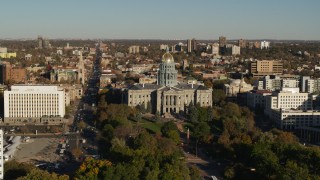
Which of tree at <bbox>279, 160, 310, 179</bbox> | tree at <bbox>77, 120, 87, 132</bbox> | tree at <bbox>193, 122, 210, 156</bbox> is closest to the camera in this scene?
tree at <bbox>279, 160, 310, 179</bbox>

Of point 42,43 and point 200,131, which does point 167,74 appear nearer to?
point 200,131

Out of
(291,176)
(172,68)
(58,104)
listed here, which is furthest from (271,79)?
(291,176)

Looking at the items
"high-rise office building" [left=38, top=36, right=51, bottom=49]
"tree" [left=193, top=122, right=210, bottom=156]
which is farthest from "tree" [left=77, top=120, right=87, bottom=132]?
"high-rise office building" [left=38, top=36, right=51, bottom=49]

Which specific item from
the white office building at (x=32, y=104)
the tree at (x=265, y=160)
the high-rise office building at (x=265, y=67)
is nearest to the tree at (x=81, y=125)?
the white office building at (x=32, y=104)

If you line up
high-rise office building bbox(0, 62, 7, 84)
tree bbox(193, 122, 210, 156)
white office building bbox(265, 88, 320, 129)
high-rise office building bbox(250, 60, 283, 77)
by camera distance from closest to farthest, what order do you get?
tree bbox(193, 122, 210, 156), white office building bbox(265, 88, 320, 129), high-rise office building bbox(0, 62, 7, 84), high-rise office building bbox(250, 60, 283, 77)

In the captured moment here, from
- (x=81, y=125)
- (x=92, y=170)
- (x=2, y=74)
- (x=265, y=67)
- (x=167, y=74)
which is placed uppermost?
(x=167, y=74)

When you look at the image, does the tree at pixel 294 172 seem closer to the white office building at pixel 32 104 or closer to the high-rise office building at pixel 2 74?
the white office building at pixel 32 104

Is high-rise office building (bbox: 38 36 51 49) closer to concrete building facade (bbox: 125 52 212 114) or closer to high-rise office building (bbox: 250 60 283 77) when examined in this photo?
high-rise office building (bbox: 250 60 283 77)

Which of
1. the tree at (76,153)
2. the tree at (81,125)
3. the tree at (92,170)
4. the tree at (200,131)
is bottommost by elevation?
the tree at (76,153)

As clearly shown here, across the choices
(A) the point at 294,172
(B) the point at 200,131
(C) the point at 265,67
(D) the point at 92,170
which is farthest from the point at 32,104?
(C) the point at 265,67
